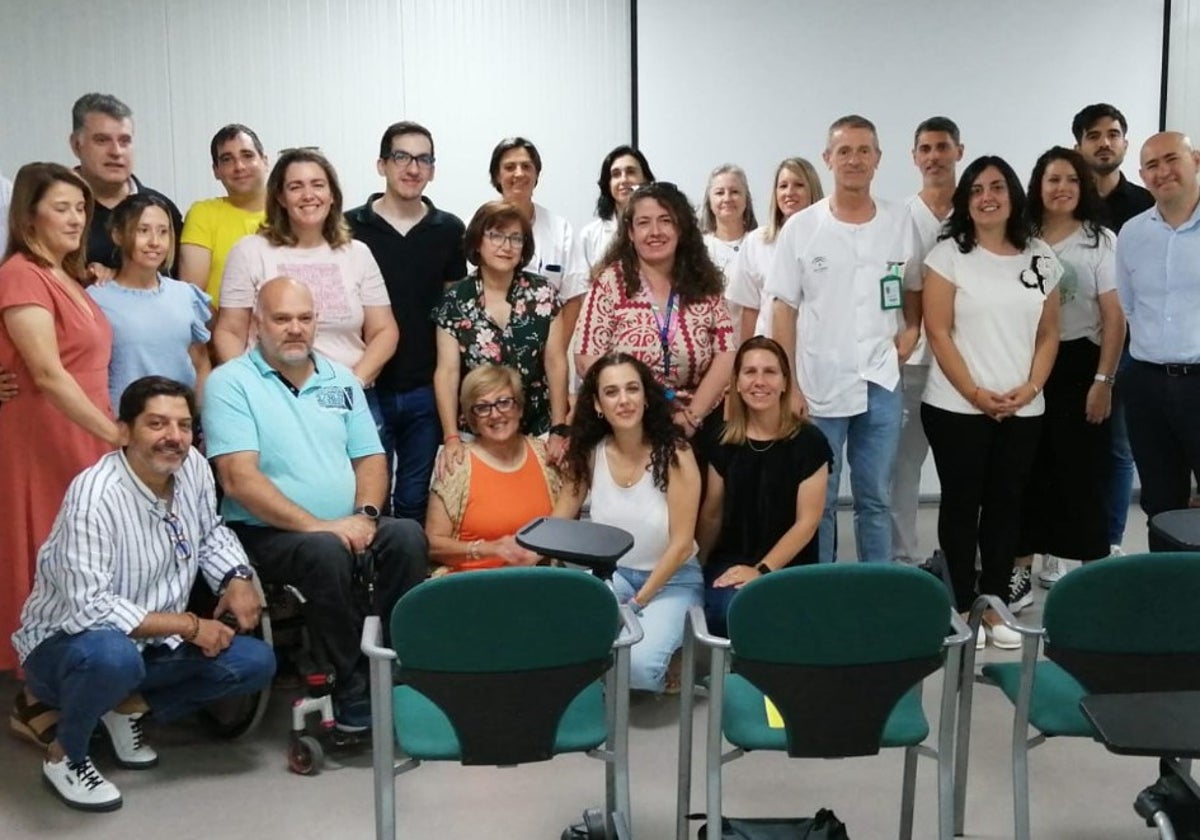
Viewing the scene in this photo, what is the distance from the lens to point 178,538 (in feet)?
9.49

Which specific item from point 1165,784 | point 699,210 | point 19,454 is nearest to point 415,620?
point 1165,784

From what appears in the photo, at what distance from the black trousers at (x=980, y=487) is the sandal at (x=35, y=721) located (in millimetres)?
2637

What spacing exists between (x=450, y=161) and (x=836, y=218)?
2.16 metres

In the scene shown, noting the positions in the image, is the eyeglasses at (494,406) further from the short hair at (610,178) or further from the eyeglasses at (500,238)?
the short hair at (610,178)

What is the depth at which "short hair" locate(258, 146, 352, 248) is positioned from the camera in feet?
11.1

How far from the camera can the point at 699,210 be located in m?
4.89

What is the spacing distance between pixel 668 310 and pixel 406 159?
923mm

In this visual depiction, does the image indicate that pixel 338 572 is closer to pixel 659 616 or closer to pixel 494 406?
pixel 494 406

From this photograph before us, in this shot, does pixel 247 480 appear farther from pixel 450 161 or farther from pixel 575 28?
pixel 575 28

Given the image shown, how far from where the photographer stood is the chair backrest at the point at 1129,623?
2.10 metres

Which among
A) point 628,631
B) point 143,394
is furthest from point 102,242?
point 628,631

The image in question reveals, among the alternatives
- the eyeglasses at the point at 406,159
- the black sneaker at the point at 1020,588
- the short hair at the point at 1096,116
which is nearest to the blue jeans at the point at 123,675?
the eyeglasses at the point at 406,159

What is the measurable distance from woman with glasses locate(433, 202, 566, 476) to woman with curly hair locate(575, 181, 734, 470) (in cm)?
14

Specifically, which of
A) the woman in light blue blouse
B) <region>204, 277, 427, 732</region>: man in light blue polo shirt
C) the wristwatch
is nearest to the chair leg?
<region>204, 277, 427, 732</region>: man in light blue polo shirt
